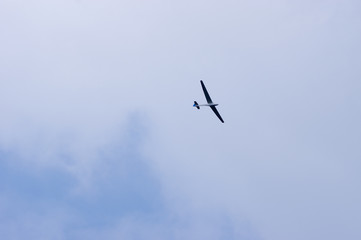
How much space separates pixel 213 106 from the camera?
535 ft
